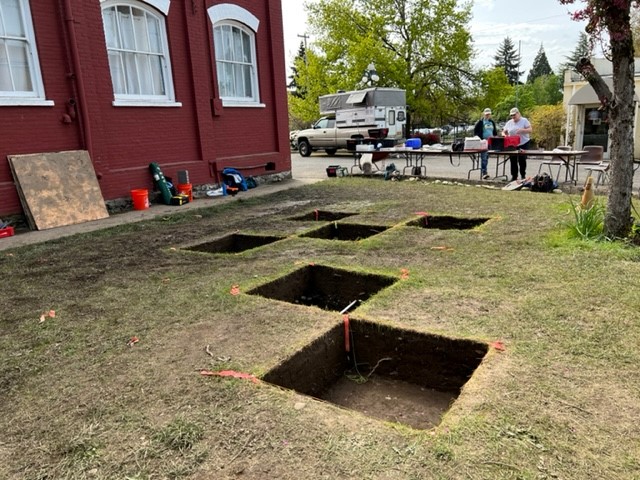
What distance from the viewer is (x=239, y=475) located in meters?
1.92

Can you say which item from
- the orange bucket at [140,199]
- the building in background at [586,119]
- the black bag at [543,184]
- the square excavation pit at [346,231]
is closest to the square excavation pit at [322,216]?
the square excavation pit at [346,231]

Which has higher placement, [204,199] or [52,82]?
[52,82]

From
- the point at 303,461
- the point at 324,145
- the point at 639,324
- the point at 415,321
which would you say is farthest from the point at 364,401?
the point at 324,145

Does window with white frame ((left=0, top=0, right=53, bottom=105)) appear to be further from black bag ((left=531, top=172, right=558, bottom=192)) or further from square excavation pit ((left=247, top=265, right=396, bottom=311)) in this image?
black bag ((left=531, top=172, right=558, bottom=192))

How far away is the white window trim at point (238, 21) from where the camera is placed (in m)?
10.1

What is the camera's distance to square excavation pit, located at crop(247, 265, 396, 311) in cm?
422

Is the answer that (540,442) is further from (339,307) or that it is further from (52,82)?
(52,82)

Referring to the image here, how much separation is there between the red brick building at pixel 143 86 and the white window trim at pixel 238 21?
2cm

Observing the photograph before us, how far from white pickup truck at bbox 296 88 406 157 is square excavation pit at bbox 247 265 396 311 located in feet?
52.4

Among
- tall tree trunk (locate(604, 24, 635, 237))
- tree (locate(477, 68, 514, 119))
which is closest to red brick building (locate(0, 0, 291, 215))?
tall tree trunk (locate(604, 24, 635, 237))

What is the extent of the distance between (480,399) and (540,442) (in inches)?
13.7

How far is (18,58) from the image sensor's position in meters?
7.07

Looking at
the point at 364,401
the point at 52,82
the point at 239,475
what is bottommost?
the point at 364,401

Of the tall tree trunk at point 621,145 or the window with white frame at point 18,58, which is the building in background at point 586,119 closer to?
the tall tree trunk at point 621,145
